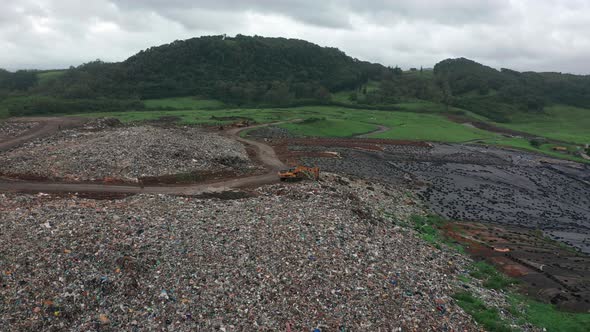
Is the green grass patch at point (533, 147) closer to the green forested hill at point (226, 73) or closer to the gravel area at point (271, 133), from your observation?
the gravel area at point (271, 133)

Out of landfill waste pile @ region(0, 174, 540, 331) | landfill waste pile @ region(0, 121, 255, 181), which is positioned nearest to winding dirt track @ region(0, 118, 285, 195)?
landfill waste pile @ region(0, 121, 255, 181)

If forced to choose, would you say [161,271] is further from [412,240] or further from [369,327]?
[412,240]

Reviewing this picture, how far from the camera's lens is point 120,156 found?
27984 millimetres

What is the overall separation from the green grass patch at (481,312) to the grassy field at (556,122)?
7835cm

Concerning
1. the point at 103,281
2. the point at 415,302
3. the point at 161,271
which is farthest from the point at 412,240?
the point at 103,281

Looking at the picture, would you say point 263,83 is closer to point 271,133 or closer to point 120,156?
point 271,133

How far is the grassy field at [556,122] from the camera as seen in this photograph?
83188 millimetres

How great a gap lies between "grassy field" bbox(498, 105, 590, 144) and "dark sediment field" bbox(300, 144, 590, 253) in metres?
38.0

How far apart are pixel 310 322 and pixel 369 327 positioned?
2.04 metres

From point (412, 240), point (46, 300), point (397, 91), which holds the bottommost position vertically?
point (412, 240)

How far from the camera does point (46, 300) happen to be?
11.6m

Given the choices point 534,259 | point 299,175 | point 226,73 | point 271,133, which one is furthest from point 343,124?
point 226,73

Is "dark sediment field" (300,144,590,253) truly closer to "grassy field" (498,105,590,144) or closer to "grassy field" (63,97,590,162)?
"grassy field" (63,97,590,162)

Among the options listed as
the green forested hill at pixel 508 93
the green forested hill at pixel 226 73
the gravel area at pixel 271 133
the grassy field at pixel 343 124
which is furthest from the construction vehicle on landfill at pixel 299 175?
the green forested hill at pixel 508 93
